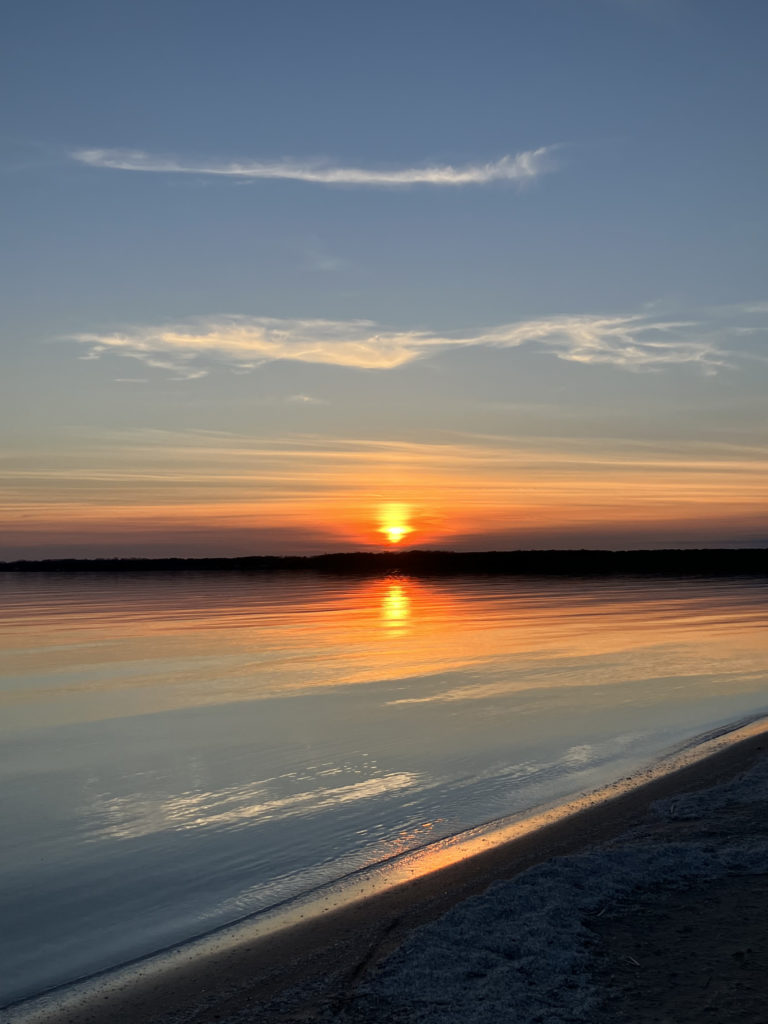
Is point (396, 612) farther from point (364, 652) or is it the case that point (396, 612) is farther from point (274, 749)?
point (274, 749)

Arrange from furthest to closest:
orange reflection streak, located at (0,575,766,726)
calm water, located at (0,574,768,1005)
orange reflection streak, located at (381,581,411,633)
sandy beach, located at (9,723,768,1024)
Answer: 1. orange reflection streak, located at (381,581,411,633)
2. orange reflection streak, located at (0,575,766,726)
3. calm water, located at (0,574,768,1005)
4. sandy beach, located at (9,723,768,1024)

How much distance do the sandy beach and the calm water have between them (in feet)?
3.25

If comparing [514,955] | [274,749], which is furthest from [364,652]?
[514,955]

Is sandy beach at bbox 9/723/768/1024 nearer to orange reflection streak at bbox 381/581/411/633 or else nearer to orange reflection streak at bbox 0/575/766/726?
orange reflection streak at bbox 0/575/766/726

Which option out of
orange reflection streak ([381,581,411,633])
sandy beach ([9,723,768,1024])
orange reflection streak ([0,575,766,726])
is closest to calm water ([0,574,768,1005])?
orange reflection streak ([0,575,766,726])

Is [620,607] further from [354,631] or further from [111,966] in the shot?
[111,966]

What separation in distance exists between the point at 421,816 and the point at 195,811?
2.91m

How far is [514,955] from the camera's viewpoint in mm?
6109

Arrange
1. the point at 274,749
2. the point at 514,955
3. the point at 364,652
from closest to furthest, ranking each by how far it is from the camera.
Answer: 1. the point at 514,955
2. the point at 274,749
3. the point at 364,652

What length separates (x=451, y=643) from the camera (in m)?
29.4

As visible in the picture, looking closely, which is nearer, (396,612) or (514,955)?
(514,955)

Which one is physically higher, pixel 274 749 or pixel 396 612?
pixel 274 749

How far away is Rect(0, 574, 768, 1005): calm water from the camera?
8.35m

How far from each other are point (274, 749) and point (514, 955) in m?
8.59
